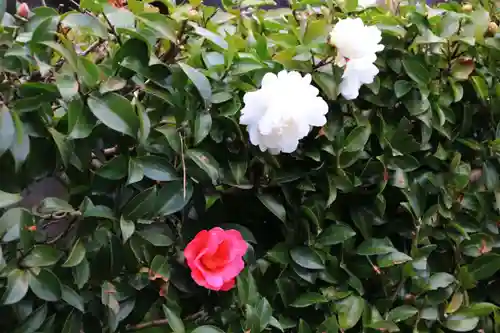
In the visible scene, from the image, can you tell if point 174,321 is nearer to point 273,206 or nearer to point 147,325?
point 147,325

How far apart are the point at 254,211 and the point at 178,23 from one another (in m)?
0.37

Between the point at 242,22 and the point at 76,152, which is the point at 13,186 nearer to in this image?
the point at 76,152

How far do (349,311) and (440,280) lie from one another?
8.8 inches

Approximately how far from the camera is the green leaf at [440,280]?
42.2 inches

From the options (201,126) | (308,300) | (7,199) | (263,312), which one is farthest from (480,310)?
(7,199)

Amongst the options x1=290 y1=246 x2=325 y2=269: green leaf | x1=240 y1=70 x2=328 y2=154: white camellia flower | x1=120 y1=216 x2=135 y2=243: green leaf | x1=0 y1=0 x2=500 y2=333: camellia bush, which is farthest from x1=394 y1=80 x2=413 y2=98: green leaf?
x1=120 y1=216 x2=135 y2=243: green leaf

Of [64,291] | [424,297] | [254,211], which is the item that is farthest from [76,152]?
[424,297]

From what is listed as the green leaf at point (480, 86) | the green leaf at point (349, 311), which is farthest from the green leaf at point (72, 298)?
the green leaf at point (480, 86)

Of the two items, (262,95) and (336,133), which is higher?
(262,95)

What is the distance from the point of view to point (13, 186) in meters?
0.79

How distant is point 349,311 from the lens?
992mm

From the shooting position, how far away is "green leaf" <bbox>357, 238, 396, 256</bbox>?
996 millimetres

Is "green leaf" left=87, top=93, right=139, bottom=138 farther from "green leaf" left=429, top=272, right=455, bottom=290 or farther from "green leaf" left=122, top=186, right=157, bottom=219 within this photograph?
"green leaf" left=429, top=272, right=455, bottom=290

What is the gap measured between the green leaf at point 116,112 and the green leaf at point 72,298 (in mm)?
246
